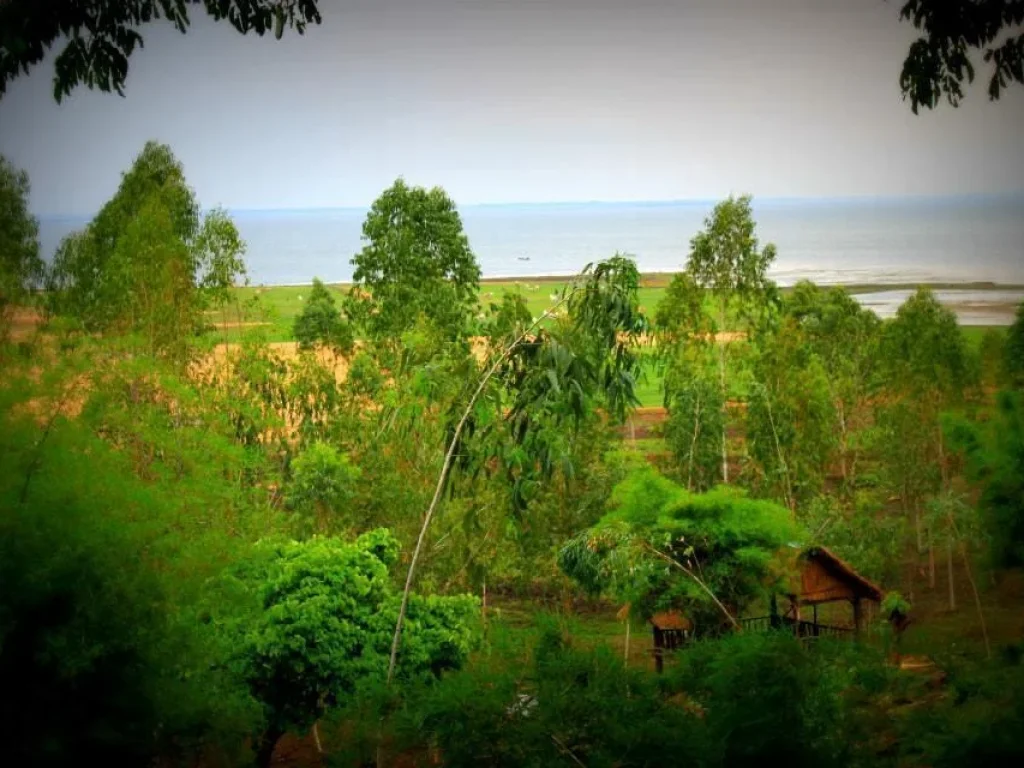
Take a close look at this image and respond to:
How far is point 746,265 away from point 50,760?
13.6 meters

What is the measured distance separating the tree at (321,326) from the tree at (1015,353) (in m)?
9.81

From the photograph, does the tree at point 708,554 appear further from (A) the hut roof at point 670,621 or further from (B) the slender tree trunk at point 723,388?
(B) the slender tree trunk at point 723,388

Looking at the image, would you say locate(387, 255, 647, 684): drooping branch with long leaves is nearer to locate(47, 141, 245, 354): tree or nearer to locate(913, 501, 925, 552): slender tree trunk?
locate(47, 141, 245, 354): tree

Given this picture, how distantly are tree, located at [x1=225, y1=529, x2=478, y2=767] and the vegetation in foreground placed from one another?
33mm

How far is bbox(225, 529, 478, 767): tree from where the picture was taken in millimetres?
9781

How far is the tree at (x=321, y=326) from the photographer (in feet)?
61.1

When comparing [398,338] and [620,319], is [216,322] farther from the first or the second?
[620,319]

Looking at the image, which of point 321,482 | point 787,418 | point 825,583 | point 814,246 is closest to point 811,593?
point 825,583

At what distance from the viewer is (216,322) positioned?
1695 cm

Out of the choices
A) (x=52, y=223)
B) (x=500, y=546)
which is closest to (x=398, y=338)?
(x=500, y=546)

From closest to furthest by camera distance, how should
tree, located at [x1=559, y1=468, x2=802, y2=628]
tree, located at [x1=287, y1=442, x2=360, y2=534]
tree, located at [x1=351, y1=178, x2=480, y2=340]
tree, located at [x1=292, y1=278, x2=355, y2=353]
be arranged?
tree, located at [x1=559, y1=468, x2=802, y2=628]
tree, located at [x1=287, y1=442, x2=360, y2=534]
tree, located at [x1=351, y1=178, x2=480, y2=340]
tree, located at [x1=292, y1=278, x2=355, y2=353]

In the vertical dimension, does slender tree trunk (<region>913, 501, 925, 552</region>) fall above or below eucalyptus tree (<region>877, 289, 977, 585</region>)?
below

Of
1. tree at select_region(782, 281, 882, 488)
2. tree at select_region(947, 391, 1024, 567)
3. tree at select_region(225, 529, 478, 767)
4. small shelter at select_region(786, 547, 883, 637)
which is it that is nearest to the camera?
tree at select_region(947, 391, 1024, 567)

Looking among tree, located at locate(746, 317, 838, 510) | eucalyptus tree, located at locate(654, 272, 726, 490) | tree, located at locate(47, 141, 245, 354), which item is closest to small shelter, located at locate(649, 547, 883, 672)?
tree, located at locate(746, 317, 838, 510)
